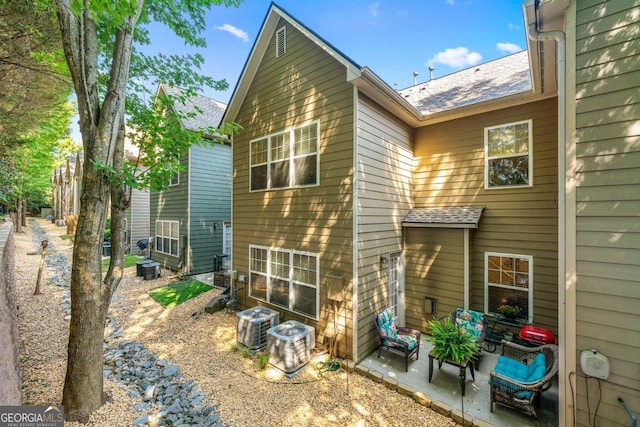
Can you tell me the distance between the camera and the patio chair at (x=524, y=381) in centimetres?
388

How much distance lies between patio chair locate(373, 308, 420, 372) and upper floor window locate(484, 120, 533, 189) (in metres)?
4.19

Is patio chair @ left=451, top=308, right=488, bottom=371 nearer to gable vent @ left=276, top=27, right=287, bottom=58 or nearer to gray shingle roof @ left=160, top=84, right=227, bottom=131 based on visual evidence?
gable vent @ left=276, top=27, right=287, bottom=58

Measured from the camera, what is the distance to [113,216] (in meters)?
4.21

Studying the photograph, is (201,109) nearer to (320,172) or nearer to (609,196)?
(320,172)

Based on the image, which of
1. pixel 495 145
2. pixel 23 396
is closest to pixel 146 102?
pixel 23 396

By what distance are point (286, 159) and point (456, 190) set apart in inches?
187

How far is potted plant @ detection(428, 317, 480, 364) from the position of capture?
15.0 feet

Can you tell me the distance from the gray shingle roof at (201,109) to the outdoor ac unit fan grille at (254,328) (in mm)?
9195

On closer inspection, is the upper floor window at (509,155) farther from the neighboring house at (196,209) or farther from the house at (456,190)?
the neighboring house at (196,209)

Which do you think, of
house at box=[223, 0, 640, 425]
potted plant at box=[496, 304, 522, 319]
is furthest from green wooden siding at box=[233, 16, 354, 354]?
potted plant at box=[496, 304, 522, 319]

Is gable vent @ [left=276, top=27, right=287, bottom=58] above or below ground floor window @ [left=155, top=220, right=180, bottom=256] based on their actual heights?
above

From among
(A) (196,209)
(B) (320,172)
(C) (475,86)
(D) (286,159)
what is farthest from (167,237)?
(C) (475,86)

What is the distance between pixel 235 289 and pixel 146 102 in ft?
19.3

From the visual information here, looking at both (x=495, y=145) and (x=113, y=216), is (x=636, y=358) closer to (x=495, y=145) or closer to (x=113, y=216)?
(x=495, y=145)
